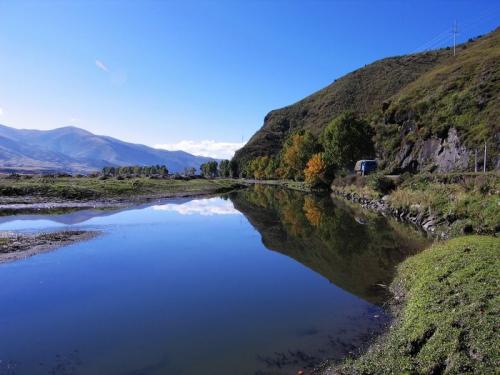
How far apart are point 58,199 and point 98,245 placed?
1465 inches

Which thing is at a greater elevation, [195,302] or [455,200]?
[455,200]

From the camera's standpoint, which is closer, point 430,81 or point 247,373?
point 247,373

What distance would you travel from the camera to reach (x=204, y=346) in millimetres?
12969

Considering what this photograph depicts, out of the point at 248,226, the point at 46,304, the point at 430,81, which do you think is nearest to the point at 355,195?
the point at 248,226

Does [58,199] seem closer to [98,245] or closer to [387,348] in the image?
[98,245]

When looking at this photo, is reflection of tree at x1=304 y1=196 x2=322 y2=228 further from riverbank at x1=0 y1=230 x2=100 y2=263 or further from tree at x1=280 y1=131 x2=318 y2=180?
tree at x1=280 y1=131 x2=318 y2=180

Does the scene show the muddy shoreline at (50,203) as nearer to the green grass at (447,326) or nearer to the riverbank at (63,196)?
the riverbank at (63,196)

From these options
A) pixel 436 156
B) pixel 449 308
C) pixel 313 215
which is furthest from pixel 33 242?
pixel 436 156

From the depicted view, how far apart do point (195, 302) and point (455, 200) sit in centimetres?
2360

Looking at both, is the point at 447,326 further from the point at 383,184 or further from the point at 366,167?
the point at 366,167

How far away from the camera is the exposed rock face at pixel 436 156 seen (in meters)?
65.9

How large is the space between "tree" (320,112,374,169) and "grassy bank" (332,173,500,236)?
43941mm

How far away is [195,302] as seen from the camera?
57.5 ft

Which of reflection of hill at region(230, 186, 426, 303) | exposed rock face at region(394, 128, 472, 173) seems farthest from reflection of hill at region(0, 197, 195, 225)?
exposed rock face at region(394, 128, 472, 173)
